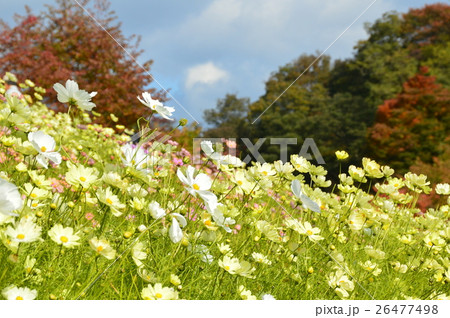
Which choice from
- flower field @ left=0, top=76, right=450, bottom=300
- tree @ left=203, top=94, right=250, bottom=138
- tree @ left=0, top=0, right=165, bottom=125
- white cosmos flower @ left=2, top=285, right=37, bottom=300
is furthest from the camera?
tree @ left=0, top=0, right=165, bottom=125

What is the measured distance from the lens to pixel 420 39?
1380cm

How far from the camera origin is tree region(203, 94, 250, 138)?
3016mm

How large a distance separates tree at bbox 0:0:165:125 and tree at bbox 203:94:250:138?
4.12 meters

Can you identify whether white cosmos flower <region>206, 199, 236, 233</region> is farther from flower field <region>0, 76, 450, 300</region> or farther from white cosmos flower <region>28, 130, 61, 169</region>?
white cosmos flower <region>28, 130, 61, 169</region>

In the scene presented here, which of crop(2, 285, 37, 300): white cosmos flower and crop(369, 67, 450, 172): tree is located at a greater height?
crop(369, 67, 450, 172): tree

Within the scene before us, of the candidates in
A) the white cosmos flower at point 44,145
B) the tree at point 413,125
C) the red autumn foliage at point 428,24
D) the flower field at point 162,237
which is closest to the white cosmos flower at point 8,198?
the flower field at point 162,237

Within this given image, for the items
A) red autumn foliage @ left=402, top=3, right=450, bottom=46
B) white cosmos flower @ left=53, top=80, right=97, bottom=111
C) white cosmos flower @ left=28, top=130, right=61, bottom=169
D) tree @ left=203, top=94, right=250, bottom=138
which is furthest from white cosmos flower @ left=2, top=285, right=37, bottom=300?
red autumn foliage @ left=402, top=3, right=450, bottom=46

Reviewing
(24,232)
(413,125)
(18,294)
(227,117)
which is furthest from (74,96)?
(413,125)

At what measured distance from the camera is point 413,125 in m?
9.68

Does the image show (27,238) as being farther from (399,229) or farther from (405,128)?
(405,128)

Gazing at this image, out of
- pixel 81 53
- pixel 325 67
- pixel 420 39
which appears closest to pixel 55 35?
pixel 81 53

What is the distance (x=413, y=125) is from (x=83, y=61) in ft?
23.4

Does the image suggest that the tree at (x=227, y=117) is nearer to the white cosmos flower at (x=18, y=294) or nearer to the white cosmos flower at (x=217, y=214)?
the white cosmos flower at (x=217, y=214)

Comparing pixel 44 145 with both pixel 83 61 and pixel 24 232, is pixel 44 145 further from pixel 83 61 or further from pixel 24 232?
pixel 83 61
